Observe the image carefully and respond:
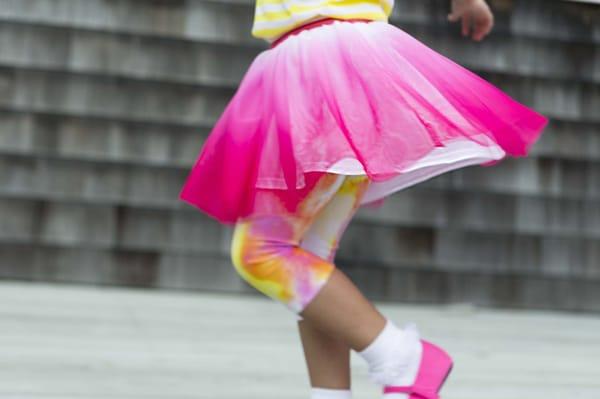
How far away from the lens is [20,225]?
4195 mm

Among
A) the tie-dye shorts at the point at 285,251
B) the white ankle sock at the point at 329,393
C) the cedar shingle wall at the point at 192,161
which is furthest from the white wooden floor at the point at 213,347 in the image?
the tie-dye shorts at the point at 285,251

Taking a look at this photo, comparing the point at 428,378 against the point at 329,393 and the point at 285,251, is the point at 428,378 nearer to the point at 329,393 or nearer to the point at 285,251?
the point at 329,393

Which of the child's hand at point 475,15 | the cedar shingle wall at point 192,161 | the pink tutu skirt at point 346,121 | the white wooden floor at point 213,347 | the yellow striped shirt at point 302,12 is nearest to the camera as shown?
the pink tutu skirt at point 346,121

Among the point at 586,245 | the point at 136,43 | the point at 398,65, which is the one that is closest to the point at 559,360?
the point at 586,245

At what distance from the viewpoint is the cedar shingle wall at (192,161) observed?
4.22 m

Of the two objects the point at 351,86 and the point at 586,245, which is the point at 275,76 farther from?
the point at 586,245

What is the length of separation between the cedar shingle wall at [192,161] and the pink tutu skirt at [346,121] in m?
2.48

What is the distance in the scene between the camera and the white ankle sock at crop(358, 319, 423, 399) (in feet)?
5.41

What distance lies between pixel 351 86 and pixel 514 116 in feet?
0.93

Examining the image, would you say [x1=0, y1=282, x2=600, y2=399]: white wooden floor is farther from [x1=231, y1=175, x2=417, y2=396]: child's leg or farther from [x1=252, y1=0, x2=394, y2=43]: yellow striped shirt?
[x1=252, y1=0, x2=394, y2=43]: yellow striped shirt

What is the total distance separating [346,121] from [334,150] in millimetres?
56

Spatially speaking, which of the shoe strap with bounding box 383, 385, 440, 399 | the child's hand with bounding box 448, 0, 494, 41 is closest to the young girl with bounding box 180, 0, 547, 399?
the shoe strap with bounding box 383, 385, 440, 399

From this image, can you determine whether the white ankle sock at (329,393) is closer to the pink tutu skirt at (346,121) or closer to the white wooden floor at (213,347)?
the pink tutu skirt at (346,121)

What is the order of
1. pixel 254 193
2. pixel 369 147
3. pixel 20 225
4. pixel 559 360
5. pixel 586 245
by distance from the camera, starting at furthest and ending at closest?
1. pixel 586 245
2. pixel 20 225
3. pixel 559 360
4. pixel 254 193
5. pixel 369 147
